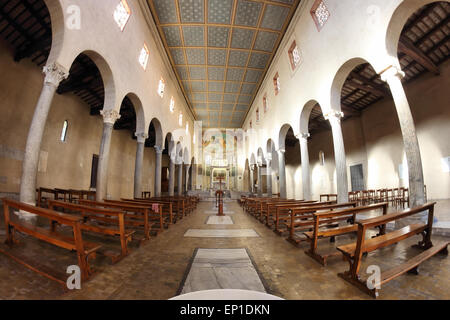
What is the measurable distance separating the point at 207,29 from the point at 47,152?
11008mm

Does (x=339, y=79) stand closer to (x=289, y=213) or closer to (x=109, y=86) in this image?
(x=289, y=213)

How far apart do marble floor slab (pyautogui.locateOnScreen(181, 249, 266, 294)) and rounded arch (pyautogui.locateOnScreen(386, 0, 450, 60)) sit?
6323 millimetres

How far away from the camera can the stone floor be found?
1772mm

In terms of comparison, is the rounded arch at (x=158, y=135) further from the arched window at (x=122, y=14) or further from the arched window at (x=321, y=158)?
the arched window at (x=321, y=158)

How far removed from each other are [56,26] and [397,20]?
30.5 ft

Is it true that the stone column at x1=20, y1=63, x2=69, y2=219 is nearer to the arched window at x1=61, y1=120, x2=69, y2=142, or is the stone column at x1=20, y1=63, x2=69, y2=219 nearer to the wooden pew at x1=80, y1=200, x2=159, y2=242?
the wooden pew at x1=80, y1=200, x2=159, y2=242

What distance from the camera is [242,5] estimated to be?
347 inches

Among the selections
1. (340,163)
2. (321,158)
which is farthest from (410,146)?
(321,158)

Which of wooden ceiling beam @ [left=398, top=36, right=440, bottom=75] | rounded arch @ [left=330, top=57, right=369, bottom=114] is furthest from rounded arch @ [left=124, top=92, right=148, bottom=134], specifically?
wooden ceiling beam @ [left=398, top=36, right=440, bottom=75]

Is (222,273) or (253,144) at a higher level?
(253,144)

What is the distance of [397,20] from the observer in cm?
454
